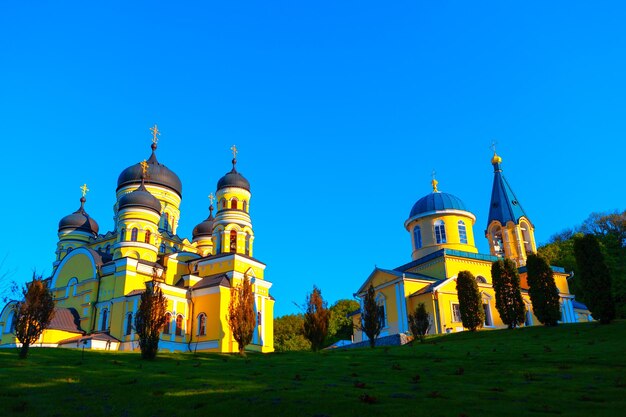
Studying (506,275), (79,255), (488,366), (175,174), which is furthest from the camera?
(175,174)

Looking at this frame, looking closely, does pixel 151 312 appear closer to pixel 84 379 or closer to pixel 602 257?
pixel 84 379

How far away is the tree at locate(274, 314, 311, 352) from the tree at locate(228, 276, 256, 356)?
3415 cm

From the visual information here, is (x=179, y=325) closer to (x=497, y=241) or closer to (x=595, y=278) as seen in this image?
(x=497, y=241)

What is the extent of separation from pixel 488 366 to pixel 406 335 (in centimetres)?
1395

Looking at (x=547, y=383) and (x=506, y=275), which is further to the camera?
(x=506, y=275)

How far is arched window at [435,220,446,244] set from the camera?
38.2 metres

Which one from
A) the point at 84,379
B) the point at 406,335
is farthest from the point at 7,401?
the point at 406,335

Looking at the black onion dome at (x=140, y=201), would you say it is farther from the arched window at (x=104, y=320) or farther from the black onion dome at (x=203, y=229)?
the black onion dome at (x=203, y=229)

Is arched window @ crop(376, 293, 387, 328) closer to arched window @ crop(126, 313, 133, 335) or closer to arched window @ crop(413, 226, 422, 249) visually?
arched window @ crop(413, 226, 422, 249)

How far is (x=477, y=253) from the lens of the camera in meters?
36.9

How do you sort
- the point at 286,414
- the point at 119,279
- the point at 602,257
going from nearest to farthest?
the point at 286,414 < the point at 602,257 < the point at 119,279

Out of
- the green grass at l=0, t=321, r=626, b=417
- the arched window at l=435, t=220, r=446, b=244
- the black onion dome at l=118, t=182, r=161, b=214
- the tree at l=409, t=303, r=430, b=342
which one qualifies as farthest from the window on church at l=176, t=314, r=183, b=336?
the arched window at l=435, t=220, r=446, b=244

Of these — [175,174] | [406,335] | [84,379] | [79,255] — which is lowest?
[84,379]

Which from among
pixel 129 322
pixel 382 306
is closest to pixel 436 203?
pixel 382 306
